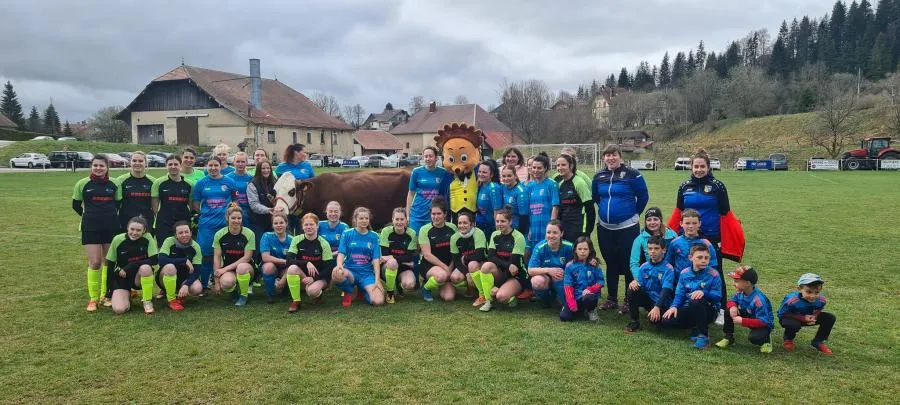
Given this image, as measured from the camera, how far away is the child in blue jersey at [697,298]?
14.3 ft

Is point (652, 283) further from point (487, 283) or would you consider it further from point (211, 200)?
point (211, 200)

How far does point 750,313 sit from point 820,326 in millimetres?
475

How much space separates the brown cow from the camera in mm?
7227

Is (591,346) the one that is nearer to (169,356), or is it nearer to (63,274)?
(169,356)

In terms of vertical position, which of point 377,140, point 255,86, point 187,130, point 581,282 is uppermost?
point 255,86

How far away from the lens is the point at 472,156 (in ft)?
21.8

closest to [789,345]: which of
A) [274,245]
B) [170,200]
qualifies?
[274,245]

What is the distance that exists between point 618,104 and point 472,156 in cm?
6232

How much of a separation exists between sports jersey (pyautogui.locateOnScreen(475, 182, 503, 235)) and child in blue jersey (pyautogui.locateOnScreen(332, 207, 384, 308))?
1.19 metres

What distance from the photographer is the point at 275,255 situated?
5.88 metres

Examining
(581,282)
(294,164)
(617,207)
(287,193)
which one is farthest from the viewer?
(294,164)

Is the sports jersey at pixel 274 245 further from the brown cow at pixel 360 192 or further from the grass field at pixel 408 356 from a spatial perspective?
the brown cow at pixel 360 192

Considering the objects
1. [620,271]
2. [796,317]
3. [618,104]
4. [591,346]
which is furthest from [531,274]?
[618,104]

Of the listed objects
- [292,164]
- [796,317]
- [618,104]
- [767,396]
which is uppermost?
[618,104]
